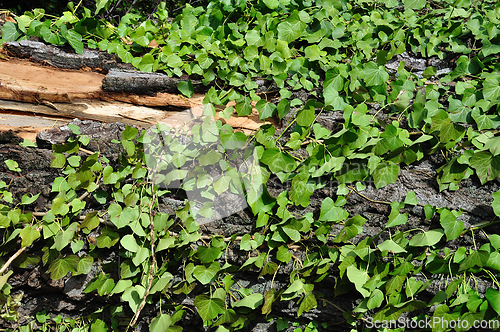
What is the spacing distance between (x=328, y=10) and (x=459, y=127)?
101 centimetres

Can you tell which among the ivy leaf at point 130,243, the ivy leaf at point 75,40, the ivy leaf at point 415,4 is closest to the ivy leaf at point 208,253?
the ivy leaf at point 130,243

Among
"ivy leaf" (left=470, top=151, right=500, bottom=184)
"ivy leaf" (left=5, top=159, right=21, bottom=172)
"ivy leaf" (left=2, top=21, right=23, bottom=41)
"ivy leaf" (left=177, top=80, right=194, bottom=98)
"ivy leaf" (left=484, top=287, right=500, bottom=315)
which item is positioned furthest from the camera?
"ivy leaf" (left=2, top=21, right=23, bottom=41)

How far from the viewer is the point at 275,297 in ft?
4.28

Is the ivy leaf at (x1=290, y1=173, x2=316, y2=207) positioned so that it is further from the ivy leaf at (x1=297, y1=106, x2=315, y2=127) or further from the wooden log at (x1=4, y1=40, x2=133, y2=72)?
the wooden log at (x1=4, y1=40, x2=133, y2=72)

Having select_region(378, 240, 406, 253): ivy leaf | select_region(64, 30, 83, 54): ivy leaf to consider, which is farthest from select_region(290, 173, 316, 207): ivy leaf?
select_region(64, 30, 83, 54): ivy leaf

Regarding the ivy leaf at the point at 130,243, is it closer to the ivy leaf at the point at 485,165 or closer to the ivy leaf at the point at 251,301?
the ivy leaf at the point at 251,301

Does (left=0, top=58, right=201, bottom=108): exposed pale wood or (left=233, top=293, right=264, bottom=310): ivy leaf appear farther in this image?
(left=0, top=58, right=201, bottom=108): exposed pale wood

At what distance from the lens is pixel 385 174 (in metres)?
1.28

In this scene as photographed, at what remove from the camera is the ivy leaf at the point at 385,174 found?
1277 mm

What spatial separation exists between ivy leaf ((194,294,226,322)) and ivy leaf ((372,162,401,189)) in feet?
2.96

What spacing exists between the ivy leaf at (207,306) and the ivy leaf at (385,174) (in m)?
0.90

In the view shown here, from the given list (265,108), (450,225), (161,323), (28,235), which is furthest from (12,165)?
(450,225)

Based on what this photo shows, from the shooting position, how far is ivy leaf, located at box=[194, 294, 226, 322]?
1239 millimetres

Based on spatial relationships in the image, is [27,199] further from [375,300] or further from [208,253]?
[375,300]
